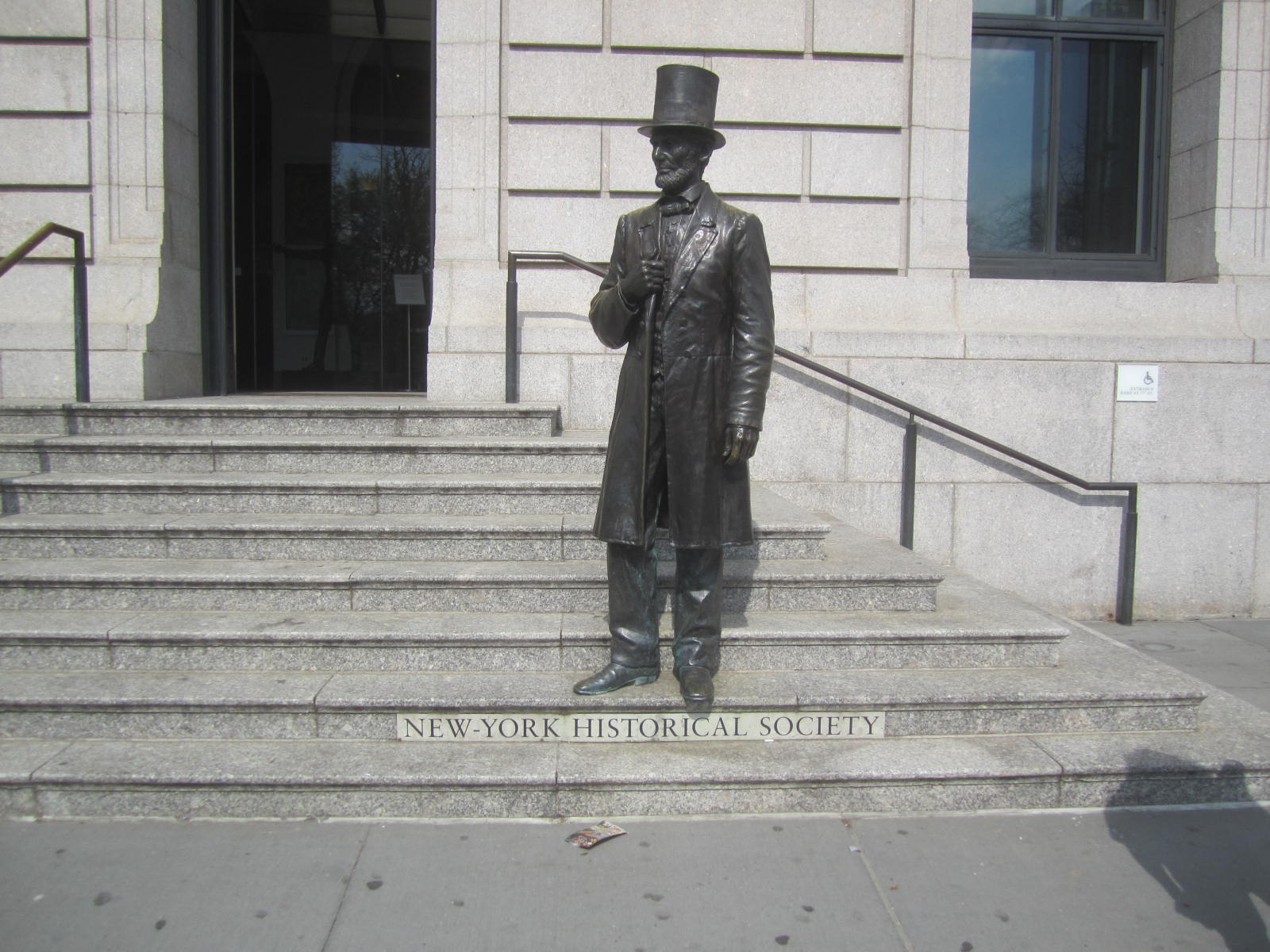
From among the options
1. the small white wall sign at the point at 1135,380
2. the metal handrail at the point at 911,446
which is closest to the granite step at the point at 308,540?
the metal handrail at the point at 911,446

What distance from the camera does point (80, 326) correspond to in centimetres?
681

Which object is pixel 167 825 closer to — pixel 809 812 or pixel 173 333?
pixel 809 812

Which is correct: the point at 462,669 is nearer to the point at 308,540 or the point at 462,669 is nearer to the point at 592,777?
the point at 592,777

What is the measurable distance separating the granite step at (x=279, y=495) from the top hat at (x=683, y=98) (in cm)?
244

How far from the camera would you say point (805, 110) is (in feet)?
24.5

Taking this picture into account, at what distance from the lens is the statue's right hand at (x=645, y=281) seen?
3.93 m

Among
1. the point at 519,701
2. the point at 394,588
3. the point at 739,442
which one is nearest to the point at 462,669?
the point at 519,701

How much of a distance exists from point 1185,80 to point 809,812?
733 centimetres

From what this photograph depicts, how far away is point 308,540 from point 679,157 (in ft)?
9.46

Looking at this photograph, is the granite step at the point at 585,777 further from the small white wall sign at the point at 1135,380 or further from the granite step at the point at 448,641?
the small white wall sign at the point at 1135,380

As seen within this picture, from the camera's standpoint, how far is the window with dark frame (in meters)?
8.19

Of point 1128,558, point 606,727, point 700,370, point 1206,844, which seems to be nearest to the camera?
point 1206,844

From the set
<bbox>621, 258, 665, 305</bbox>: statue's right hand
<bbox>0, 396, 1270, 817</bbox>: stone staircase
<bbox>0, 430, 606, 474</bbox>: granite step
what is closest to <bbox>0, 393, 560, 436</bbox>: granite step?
<bbox>0, 430, 606, 474</bbox>: granite step

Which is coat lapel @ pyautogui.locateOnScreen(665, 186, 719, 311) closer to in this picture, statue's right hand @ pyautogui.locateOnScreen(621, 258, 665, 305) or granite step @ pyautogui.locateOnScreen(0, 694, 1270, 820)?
statue's right hand @ pyautogui.locateOnScreen(621, 258, 665, 305)
